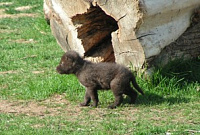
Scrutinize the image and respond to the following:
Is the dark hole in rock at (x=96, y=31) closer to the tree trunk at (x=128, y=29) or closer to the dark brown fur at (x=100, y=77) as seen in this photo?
the tree trunk at (x=128, y=29)

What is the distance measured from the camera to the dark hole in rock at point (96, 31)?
26.9 ft

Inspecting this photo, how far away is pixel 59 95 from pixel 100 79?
0.98 meters

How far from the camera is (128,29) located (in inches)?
293

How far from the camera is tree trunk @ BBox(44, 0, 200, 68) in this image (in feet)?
24.2

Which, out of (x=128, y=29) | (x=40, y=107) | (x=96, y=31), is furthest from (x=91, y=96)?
(x=96, y=31)

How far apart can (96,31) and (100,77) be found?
3.65 feet

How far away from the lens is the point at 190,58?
8555 millimetres

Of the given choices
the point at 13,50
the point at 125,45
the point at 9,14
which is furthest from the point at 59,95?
the point at 9,14

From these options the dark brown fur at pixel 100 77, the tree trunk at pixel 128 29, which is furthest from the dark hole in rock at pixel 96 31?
the dark brown fur at pixel 100 77

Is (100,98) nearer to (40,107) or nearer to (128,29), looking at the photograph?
(40,107)

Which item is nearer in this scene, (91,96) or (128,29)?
(128,29)

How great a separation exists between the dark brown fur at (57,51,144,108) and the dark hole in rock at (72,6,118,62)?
21.4 inches

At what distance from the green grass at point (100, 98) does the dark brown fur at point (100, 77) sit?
187mm

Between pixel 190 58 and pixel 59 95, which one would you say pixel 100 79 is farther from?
pixel 190 58
